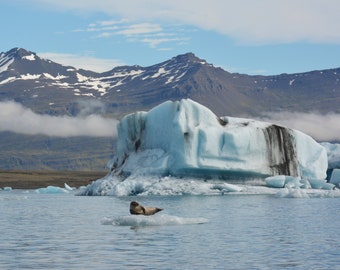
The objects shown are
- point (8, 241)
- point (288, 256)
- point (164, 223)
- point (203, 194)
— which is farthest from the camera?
point (203, 194)

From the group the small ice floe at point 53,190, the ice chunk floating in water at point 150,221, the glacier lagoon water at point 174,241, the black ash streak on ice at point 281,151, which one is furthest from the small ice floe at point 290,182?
the small ice floe at point 53,190

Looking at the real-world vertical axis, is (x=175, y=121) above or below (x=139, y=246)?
above

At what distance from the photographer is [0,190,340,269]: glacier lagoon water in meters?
20.8

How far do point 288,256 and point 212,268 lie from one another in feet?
10.9

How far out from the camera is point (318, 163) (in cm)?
6744

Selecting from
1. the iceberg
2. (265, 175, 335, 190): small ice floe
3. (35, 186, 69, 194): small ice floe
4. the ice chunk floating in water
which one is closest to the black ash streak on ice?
the iceberg

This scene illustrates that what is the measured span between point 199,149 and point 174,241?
36050mm

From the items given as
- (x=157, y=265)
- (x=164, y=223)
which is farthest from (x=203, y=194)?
(x=157, y=265)

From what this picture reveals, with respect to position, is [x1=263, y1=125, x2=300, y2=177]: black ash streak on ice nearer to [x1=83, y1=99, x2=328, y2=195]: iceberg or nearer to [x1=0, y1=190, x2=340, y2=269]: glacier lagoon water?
[x1=83, y1=99, x2=328, y2=195]: iceberg

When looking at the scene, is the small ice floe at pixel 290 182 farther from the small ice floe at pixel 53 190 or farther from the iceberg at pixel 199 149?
the small ice floe at pixel 53 190

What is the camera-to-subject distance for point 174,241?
84.2 feet

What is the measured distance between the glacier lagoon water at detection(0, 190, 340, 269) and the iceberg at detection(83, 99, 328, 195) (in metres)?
19.6

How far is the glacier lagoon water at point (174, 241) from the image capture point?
2078cm

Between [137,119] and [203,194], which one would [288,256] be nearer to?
[203,194]
